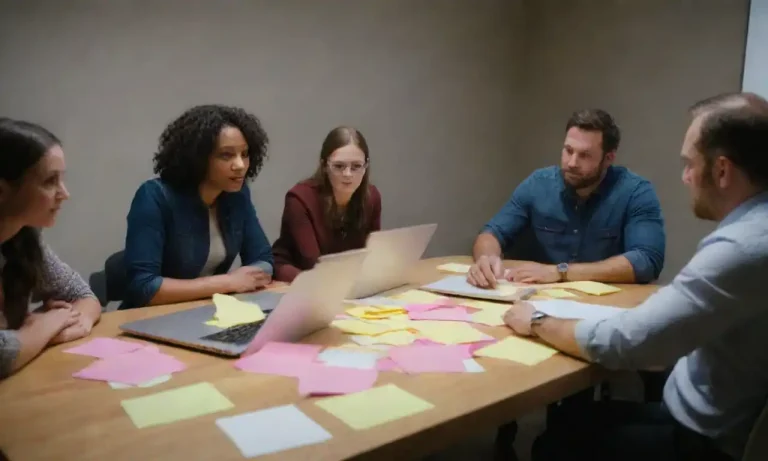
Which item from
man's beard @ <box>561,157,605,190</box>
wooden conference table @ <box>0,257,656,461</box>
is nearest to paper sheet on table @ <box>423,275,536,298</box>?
wooden conference table @ <box>0,257,656,461</box>

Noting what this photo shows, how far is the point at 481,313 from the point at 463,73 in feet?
7.43

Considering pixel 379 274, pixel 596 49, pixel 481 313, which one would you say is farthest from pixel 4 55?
pixel 596 49

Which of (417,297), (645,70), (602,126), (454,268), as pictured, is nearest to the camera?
(417,297)

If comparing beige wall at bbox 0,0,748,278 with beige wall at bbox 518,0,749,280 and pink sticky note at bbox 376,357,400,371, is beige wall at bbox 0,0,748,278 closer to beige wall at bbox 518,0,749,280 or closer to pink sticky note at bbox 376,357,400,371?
beige wall at bbox 518,0,749,280

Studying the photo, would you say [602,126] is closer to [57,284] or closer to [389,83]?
[389,83]

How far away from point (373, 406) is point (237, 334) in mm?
450

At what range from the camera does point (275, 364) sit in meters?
1.18

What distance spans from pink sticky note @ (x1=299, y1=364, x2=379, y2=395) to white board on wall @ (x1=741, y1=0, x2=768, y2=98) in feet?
8.32

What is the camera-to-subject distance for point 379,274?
178 cm

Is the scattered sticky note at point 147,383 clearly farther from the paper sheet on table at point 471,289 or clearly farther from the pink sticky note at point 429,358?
the paper sheet on table at point 471,289

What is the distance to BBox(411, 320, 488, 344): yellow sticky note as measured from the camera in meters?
1.37

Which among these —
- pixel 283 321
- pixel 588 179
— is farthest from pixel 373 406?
pixel 588 179

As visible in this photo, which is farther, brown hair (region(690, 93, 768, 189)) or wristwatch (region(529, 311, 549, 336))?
wristwatch (region(529, 311, 549, 336))

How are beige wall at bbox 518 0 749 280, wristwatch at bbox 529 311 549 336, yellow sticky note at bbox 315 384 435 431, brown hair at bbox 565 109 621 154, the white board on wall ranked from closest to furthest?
1. yellow sticky note at bbox 315 384 435 431
2. wristwatch at bbox 529 311 549 336
3. brown hair at bbox 565 109 621 154
4. the white board on wall
5. beige wall at bbox 518 0 749 280
